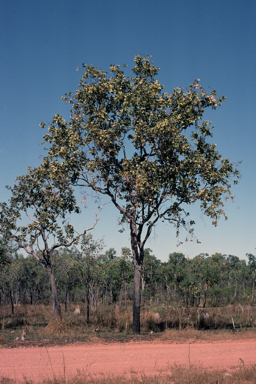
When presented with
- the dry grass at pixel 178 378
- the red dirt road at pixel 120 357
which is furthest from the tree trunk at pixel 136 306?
the dry grass at pixel 178 378

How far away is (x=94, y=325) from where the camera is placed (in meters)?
19.2

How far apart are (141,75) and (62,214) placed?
447 inches

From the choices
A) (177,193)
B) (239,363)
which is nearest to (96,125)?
(177,193)

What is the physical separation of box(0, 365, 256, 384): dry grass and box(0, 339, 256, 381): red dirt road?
446 millimetres

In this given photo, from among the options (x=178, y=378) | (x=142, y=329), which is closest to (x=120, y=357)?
(x=178, y=378)

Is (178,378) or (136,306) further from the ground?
(136,306)

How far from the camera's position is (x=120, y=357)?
35.6ft

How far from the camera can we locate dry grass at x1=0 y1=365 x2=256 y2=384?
7.66 metres

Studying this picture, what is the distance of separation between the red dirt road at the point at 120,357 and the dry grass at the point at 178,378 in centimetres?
45

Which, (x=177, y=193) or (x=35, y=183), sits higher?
(x=35, y=183)

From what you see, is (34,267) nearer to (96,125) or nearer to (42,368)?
(96,125)

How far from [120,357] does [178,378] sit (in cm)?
335

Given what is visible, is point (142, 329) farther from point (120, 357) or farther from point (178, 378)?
point (178, 378)

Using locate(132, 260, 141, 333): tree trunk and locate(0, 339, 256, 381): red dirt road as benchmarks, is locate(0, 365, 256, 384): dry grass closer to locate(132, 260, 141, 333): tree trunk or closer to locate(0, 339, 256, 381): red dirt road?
locate(0, 339, 256, 381): red dirt road
